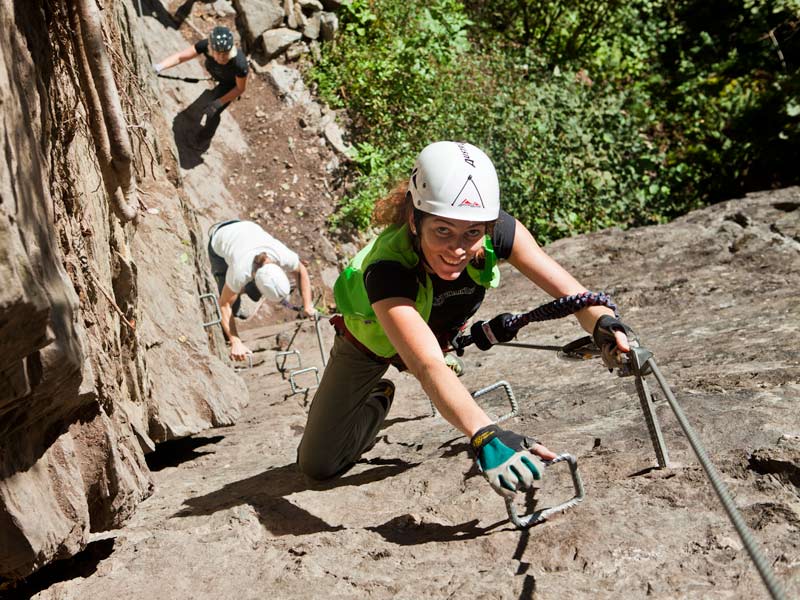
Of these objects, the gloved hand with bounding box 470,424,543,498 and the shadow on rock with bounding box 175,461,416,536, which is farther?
the shadow on rock with bounding box 175,461,416,536

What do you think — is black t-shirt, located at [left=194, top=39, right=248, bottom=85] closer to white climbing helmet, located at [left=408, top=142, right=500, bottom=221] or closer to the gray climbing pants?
the gray climbing pants

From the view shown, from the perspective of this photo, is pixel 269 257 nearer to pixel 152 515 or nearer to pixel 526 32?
pixel 152 515

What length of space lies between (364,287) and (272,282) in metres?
3.34

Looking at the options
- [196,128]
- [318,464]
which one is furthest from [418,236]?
[196,128]

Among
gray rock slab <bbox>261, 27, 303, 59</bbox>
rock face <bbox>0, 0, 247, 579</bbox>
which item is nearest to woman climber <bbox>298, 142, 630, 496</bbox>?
rock face <bbox>0, 0, 247, 579</bbox>

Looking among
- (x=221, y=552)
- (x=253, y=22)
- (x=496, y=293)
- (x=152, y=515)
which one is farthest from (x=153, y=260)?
(x=253, y=22)

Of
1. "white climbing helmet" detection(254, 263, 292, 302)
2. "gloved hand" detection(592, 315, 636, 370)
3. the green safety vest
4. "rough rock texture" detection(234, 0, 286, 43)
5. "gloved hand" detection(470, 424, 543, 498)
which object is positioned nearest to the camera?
"gloved hand" detection(470, 424, 543, 498)

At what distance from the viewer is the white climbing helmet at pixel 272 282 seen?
21.8 ft

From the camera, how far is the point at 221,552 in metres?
3.12

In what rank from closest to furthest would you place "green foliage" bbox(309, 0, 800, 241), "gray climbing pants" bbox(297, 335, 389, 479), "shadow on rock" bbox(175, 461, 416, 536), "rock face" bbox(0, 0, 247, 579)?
"rock face" bbox(0, 0, 247, 579)
"shadow on rock" bbox(175, 461, 416, 536)
"gray climbing pants" bbox(297, 335, 389, 479)
"green foliage" bbox(309, 0, 800, 241)

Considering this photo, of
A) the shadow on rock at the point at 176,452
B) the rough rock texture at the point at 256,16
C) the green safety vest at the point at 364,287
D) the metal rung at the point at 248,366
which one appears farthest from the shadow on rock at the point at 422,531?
the rough rock texture at the point at 256,16

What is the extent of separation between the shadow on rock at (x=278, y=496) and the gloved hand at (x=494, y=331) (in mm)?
855

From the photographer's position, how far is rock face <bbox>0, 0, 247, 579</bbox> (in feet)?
6.97

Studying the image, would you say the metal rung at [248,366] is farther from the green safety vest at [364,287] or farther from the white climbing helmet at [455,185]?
the white climbing helmet at [455,185]
